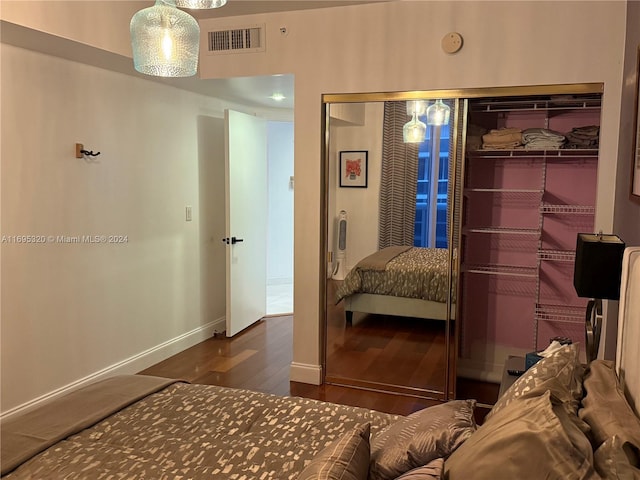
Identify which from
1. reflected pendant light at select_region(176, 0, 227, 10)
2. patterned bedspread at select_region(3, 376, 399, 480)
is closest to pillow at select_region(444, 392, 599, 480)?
patterned bedspread at select_region(3, 376, 399, 480)

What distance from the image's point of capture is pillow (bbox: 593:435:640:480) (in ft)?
3.73

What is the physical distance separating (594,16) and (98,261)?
3.52 meters

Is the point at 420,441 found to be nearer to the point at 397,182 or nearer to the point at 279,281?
the point at 397,182

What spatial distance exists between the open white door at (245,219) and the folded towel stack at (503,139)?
2265mm

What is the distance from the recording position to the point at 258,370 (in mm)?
4281

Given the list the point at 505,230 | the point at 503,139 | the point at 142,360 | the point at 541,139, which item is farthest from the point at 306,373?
the point at 541,139

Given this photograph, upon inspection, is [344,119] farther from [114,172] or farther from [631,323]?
[631,323]

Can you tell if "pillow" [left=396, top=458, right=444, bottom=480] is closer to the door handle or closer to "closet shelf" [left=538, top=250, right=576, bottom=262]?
"closet shelf" [left=538, top=250, right=576, bottom=262]

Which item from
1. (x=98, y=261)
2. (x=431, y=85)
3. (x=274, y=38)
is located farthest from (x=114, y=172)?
(x=431, y=85)

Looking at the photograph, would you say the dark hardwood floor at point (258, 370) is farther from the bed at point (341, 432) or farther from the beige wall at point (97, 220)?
the bed at point (341, 432)

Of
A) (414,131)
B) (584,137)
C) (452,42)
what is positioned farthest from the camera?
(414,131)

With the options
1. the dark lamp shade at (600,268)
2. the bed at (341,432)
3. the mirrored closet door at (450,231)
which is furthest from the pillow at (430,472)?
the mirrored closet door at (450,231)

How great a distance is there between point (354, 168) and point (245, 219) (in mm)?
1723

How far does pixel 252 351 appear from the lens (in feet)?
15.5
